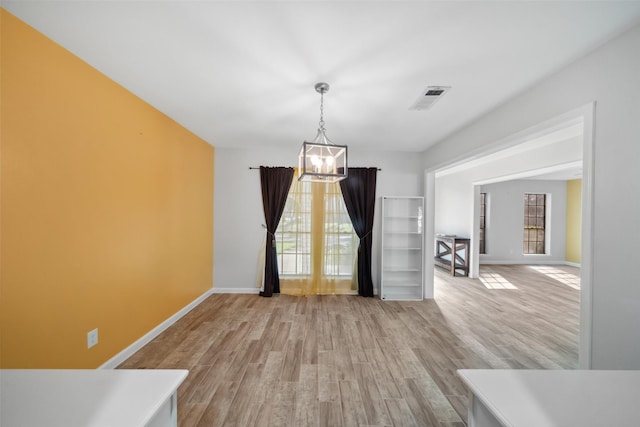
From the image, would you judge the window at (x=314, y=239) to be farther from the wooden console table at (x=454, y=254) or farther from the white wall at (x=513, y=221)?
the white wall at (x=513, y=221)

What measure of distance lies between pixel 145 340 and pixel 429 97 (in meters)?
3.83

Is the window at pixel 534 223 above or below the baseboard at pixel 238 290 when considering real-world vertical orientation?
above

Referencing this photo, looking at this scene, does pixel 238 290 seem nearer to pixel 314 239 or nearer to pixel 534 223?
pixel 314 239

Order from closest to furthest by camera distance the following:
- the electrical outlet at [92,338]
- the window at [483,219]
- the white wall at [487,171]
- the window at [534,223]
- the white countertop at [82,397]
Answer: the white countertop at [82,397]
the electrical outlet at [92,338]
the white wall at [487,171]
the window at [483,219]
the window at [534,223]

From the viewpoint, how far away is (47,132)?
1.65 m

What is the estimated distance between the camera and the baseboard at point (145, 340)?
2.18m

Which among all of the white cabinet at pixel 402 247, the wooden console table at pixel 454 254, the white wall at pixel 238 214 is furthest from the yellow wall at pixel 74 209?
the wooden console table at pixel 454 254

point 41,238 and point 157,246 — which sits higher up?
point 41,238

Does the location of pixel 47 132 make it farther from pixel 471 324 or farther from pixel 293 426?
pixel 471 324

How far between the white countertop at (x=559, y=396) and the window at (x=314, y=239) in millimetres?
3322

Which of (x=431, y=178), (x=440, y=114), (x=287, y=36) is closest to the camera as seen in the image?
(x=287, y=36)

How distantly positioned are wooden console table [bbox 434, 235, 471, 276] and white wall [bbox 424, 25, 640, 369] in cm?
434

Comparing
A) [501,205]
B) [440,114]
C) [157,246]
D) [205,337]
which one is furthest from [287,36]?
[501,205]

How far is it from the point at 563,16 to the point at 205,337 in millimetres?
3981
